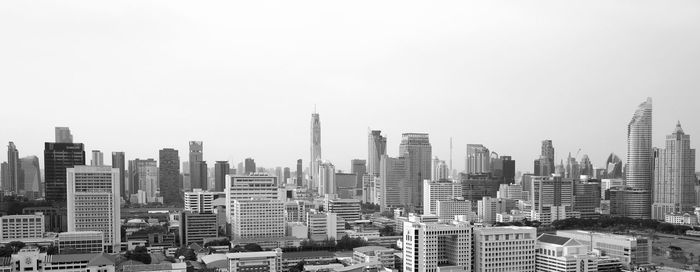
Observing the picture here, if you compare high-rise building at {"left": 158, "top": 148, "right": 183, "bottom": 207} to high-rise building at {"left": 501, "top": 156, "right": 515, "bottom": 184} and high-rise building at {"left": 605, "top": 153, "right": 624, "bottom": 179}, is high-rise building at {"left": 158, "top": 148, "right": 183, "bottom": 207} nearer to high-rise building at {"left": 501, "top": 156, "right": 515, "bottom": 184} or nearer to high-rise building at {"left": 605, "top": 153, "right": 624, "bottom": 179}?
high-rise building at {"left": 501, "top": 156, "right": 515, "bottom": 184}

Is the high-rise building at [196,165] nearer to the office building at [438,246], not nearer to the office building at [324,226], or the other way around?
the office building at [324,226]

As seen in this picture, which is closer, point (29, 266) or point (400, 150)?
point (29, 266)

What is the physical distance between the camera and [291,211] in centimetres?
2716

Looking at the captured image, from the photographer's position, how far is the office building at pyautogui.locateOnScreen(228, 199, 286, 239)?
21375 millimetres

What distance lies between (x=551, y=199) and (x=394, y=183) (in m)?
11.5

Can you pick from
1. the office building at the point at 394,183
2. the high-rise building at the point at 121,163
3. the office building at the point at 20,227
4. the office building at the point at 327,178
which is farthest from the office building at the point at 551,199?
the high-rise building at the point at 121,163

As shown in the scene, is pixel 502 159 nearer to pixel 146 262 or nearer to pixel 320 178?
pixel 320 178

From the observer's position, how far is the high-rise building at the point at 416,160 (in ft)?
128

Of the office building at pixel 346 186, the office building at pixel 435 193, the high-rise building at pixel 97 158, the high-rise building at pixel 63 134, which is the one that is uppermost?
the high-rise building at pixel 63 134

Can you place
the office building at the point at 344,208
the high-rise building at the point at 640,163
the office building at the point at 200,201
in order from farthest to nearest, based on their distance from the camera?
the high-rise building at the point at 640,163, the office building at the point at 344,208, the office building at the point at 200,201

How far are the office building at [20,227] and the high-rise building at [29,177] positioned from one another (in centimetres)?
1183

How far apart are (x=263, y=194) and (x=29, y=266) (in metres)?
10.3

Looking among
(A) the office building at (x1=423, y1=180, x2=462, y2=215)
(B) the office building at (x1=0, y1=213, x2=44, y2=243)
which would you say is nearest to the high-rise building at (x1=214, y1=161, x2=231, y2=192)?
(A) the office building at (x1=423, y1=180, x2=462, y2=215)

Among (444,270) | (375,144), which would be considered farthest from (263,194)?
(375,144)
